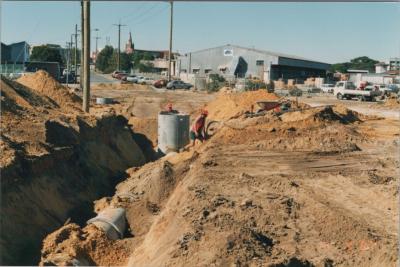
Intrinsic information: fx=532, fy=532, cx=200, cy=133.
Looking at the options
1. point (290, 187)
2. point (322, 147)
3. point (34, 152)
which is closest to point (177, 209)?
point (290, 187)

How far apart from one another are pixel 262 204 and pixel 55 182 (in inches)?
218

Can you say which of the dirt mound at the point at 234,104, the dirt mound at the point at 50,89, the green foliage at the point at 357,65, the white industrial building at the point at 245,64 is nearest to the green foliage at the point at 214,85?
the white industrial building at the point at 245,64

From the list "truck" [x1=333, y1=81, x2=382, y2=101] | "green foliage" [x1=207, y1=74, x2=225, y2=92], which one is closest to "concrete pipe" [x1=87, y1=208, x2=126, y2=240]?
"truck" [x1=333, y1=81, x2=382, y2=101]

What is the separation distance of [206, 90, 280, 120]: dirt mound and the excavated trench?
20.4ft

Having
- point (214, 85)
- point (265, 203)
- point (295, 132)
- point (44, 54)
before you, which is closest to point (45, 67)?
point (214, 85)

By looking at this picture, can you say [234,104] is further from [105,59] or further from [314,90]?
[105,59]

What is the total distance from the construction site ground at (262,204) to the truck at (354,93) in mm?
25249

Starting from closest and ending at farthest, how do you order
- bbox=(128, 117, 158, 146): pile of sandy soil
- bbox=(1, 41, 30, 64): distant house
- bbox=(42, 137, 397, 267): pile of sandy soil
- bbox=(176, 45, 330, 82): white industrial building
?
bbox=(42, 137, 397, 267): pile of sandy soil → bbox=(128, 117, 158, 146): pile of sandy soil → bbox=(1, 41, 30, 64): distant house → bbox=(176, 45, 330, 82): white industrial building

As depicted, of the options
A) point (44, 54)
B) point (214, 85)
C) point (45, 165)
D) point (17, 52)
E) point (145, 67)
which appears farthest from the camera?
point (145, 67)

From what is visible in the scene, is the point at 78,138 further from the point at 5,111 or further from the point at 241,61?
the point at 241,61

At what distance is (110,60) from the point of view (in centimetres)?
10219

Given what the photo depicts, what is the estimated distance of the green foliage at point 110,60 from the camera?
326 feet

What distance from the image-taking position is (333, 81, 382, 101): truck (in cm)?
4188

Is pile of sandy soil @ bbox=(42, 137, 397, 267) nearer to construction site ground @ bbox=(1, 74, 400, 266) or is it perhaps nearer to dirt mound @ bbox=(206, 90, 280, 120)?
construction site ground @ bbox=(1, 74, 400, 266)
